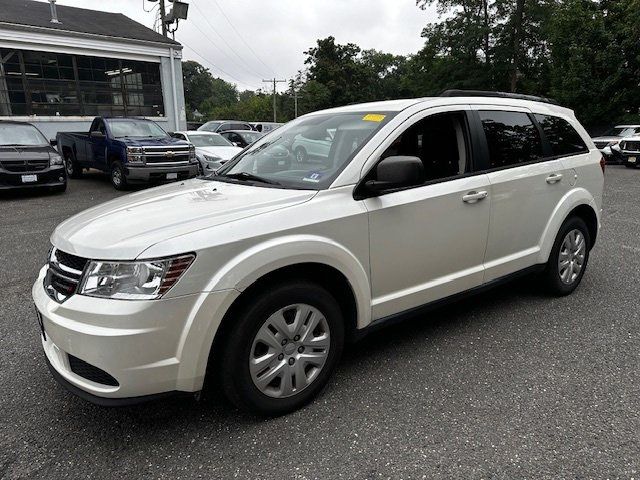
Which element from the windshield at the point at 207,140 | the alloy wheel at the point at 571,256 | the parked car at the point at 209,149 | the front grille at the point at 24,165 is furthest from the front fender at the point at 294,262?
the windshield at the point at 207,140

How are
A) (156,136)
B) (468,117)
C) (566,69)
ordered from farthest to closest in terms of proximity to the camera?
(566,69) → (156,136) → (468,117)

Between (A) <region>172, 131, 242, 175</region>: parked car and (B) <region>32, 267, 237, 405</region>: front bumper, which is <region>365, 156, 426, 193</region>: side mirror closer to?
(B) <region>32, 267, 237, 405</region>: front bumper

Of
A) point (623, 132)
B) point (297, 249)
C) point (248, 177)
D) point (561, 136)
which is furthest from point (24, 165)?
point (623, 132)

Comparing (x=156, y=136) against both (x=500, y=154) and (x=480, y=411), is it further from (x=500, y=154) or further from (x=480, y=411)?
(x=480, y=411)

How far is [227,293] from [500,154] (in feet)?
7.94

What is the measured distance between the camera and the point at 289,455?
7.49ft

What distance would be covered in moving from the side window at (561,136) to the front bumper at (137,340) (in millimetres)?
3187

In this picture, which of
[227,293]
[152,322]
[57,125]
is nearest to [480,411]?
[227,293]

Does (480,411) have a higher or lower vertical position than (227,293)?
lower

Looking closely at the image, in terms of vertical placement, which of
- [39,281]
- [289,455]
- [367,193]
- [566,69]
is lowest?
[289,455]

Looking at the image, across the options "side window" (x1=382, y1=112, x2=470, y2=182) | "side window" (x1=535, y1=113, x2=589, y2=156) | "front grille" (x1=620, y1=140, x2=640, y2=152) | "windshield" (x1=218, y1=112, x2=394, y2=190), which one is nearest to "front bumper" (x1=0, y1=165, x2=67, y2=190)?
"windshield" (x1=218, y1=112, x2=394, y2=190)

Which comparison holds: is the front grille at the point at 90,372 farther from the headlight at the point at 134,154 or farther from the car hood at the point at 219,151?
the car hood at the point at 219,151

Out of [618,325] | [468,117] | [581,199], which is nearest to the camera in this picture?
[468,117]

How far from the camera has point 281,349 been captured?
2492mm
